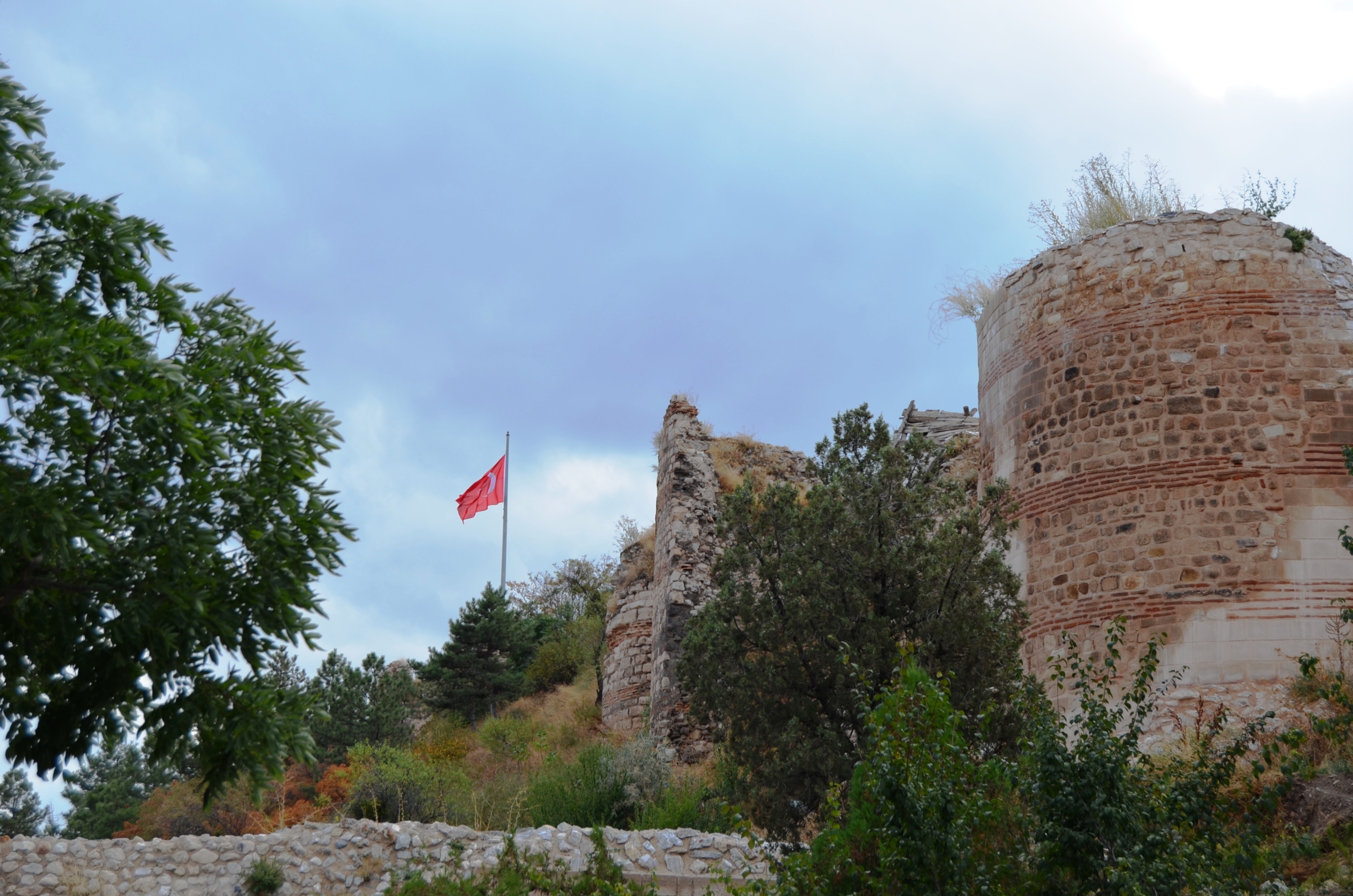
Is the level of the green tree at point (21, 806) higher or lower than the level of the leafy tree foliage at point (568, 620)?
lower

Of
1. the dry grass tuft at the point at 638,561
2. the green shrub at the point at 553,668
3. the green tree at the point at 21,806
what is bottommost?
the green tree at the point at 21,806

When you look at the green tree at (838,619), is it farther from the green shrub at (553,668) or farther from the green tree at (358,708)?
the green shrub at (553,668)

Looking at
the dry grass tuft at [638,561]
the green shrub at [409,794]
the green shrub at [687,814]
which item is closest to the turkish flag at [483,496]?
the dry grass tuft at [638,561]

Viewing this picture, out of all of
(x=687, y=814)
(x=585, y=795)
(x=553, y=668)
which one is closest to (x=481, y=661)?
(x=553, y=668)

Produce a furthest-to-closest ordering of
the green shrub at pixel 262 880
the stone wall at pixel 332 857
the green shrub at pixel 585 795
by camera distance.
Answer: the green shrub at pixel 585 795 < the green shrub at pixel 262 880 < the stone wall at pixel 332 857

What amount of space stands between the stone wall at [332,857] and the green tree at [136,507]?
16.6 feet

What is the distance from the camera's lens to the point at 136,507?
638cm

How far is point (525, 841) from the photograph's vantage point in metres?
11.5

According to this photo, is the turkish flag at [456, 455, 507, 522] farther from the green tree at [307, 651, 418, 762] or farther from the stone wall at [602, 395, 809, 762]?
the stone wall at [602, 395, 809, 762]

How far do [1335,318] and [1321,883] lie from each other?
229 inches

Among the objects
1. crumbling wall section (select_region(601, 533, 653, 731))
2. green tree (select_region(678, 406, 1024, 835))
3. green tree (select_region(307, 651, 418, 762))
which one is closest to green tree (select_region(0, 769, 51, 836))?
green tree (select_region(307, 651, 418, 762))

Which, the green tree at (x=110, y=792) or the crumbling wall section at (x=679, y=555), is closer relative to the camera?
the crumbling wall section at (x=679, y=555)

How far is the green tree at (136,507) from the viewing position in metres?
6.05

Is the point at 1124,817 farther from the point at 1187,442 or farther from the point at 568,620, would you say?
the point at 568,620
